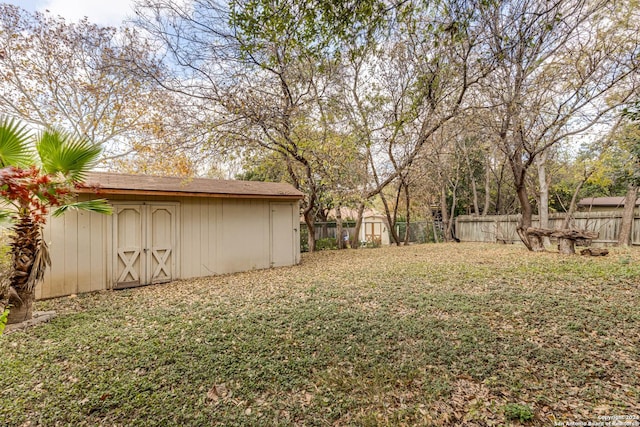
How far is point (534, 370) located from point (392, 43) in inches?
251

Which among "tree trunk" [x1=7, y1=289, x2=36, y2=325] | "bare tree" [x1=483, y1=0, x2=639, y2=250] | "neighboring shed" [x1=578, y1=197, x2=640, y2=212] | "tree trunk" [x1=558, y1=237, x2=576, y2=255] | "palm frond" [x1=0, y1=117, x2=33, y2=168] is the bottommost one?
"tree trunk" [x1=7, y1=289, x2=36, y2=325]

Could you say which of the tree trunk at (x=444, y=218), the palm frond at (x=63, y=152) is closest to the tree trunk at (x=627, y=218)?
the tree trunk at (x=444, y=218)

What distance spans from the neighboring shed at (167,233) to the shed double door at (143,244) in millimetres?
17

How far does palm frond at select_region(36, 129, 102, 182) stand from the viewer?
3701 mm

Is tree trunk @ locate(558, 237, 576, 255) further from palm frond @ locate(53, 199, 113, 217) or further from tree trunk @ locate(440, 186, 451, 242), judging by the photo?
palm frond @ locate(53, 199, 113, 217)

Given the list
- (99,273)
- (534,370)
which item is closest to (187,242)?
(99,273)

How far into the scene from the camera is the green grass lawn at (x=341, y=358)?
→ 2.20m

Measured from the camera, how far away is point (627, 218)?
29.0 ft

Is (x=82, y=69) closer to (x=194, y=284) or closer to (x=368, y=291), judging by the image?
(x=194, y=284)

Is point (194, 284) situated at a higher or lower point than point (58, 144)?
lower

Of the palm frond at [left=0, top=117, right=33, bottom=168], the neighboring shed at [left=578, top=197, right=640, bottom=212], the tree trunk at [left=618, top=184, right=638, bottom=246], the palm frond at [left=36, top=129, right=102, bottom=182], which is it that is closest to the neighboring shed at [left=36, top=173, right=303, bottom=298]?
the palm frond at [left=36, top=129, right=102, bottom=182]

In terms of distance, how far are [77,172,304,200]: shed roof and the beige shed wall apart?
0.27 metres

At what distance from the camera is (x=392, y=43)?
20.8 feet

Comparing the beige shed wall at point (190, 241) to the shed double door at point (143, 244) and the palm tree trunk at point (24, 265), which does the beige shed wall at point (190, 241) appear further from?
the palm tree trunk at point (24, 265)
